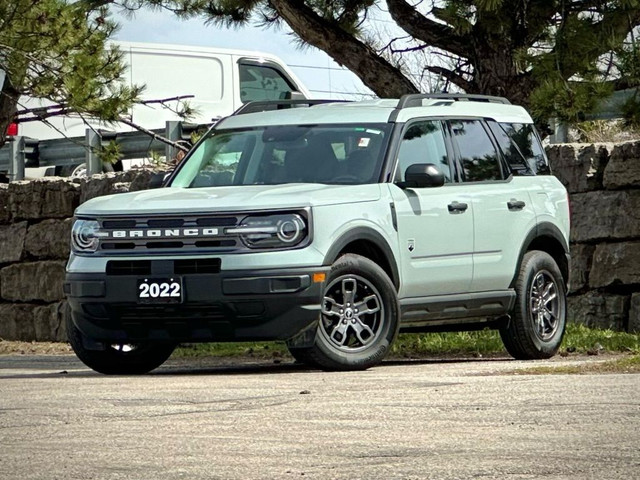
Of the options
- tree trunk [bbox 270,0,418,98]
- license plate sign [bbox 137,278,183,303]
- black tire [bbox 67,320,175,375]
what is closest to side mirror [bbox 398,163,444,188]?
license plate sign [bbox 137,278,183,303]

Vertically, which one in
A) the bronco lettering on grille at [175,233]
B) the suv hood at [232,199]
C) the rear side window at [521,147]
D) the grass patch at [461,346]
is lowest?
the grass patch at [461,346]

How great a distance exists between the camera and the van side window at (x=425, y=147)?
1094 centimetres

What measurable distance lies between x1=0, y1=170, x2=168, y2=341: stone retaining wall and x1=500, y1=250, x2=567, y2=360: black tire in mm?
5571

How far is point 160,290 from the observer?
9.73 metres

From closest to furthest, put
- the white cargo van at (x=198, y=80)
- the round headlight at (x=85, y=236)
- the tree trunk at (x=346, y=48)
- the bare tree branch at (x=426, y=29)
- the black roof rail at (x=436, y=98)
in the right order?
the round headlight at (x=85, y=236) < the black roof rail at (x=436, y=98) < the bare tree branch at (x=426, y=29) < the tree trunk at (x=346, y=48) < the white cargo van at (x=198, y=80)

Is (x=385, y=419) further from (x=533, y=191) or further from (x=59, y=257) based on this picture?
(x=59, y=257)

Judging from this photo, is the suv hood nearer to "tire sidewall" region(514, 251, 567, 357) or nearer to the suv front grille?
the suv front grille

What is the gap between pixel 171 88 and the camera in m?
22.2

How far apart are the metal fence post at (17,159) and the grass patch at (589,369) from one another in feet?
34.0

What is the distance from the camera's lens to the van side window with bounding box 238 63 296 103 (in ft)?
75.8

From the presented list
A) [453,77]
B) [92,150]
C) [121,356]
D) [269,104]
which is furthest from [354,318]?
[92,150]

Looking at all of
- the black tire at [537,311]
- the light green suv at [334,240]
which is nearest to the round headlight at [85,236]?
the light green suv at [334,240]

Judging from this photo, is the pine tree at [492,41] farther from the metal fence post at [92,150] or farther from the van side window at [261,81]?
the van side window at [261,81]

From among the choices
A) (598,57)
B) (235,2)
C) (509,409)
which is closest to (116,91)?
(235,2)
